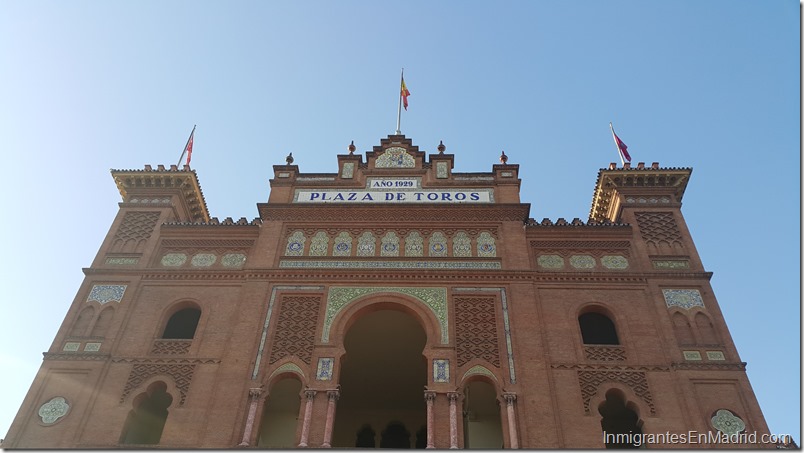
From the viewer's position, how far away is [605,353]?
52.0ft

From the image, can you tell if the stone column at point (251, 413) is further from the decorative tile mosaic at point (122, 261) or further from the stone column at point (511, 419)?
the decorative tile mosaic at point (122, 261)

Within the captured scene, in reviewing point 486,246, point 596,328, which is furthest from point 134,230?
point 596,328

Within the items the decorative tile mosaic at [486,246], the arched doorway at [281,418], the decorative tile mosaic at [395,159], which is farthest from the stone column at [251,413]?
the decorative tile mosaic at [395,159]

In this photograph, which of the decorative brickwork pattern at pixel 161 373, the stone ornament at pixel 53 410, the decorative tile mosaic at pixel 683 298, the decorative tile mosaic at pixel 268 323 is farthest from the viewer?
the decorative tile mosaic at pixel 683 298

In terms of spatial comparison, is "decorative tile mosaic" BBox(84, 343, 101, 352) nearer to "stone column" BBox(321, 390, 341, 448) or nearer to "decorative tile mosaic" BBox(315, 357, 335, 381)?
"decorative tile mosaic" BBox(315, 357, 335, 381)

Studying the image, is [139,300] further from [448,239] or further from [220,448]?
[448,239]

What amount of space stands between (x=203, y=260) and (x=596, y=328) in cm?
1058

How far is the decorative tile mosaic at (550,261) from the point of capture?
17922 mm

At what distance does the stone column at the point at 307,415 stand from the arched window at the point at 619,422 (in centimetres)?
637

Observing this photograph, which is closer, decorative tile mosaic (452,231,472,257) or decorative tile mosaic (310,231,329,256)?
decorative tile mosaic (452,231,472,257)

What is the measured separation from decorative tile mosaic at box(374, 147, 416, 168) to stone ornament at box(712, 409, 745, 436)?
35.0ft

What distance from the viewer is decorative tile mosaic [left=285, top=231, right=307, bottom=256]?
18266 mm

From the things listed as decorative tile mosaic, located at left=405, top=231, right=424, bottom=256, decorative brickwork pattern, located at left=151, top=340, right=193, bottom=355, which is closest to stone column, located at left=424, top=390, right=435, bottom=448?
decorative tile mosaic, located at left=405, top=231, right=424, bottom=256

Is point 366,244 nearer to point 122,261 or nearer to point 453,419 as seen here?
point 453,419
